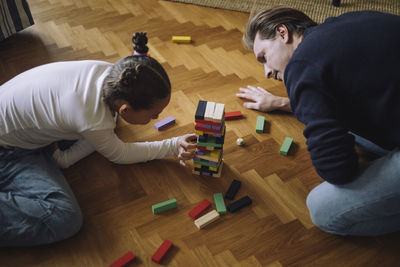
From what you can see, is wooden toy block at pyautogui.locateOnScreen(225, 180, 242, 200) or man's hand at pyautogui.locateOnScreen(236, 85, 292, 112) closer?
wooden toy block at pyautogui.locateOnScreen(225, 180, 242, 200)

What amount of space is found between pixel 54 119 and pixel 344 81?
0.97 meters

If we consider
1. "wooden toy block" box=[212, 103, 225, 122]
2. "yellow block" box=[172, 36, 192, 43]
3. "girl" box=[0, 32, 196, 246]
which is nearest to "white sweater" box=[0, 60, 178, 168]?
"girl" box=[0, 32, 196, 246]

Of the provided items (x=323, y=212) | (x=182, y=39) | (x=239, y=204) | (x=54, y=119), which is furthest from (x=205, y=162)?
(x=182, y=39)

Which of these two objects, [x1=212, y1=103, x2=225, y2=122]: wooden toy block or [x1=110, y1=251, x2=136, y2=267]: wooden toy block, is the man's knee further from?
[x1=110, y1=251, x2=136, y2=267]: wooden toy block

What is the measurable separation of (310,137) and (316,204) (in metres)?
0.30

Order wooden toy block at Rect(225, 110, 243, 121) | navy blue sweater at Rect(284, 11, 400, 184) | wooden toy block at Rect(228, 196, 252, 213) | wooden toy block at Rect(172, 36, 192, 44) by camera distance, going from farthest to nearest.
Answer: wooden toy block at Rect(172, 36, 192, 44) < wooden toy block at Rect(225, 110, 243, 121) < wooden toy block at Rect(228, 196, 252, 213) < navy blue sweater at Rect(284, 11, 400, 184)

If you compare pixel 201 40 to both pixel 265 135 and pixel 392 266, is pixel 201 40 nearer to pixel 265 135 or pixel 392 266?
pixel 265 135

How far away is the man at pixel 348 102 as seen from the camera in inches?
43.1

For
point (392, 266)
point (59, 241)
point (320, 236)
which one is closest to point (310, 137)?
point (320, 236)

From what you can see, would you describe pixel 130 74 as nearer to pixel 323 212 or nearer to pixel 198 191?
pixel 198 191

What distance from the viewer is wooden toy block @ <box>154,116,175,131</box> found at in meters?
1.76

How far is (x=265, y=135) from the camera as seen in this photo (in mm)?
1769

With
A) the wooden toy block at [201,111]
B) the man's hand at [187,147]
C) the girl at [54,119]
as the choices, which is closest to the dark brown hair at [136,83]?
the girl at [54,119]

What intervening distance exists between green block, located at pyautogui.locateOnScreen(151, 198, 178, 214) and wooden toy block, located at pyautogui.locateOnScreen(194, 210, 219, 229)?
114mm
